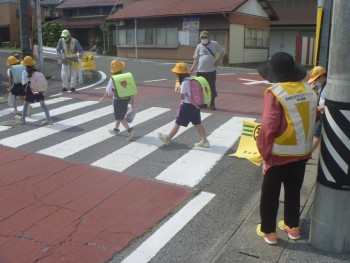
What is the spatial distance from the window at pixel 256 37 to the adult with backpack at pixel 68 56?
1798 centimetres

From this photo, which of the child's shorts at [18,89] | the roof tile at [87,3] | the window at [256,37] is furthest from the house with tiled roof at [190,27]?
the child's shorts at [18,89]

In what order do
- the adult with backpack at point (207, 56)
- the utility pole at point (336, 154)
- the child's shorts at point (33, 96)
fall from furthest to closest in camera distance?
the adult with backpack at point (207, 56) → the child's shorts at point (33, 96) → the utility pole at point (336, 154)

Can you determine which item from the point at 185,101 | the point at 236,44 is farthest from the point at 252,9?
the point at 185,101

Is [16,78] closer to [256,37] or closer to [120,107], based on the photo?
[120,107]

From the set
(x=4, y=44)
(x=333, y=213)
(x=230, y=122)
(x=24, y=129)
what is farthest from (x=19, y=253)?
(x=4, y=44)

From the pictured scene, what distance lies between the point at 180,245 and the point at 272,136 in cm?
134

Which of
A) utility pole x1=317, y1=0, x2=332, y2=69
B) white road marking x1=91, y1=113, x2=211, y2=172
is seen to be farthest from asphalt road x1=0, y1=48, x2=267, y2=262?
utility pole x1=317, y1=0, x2=332, y2=69

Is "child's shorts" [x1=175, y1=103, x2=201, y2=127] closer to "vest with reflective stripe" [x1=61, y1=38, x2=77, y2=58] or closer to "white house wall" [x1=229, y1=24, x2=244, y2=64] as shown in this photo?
"vest with reflective stripe" [x1=61, y1=38, x2=77, y2=58]

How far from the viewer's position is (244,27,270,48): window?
1109 inches

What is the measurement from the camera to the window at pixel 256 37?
28.2 meters

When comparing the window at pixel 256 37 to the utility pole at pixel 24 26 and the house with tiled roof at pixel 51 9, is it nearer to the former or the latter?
the utility pole at pixel 24 26

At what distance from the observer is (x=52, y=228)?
4.08 meters

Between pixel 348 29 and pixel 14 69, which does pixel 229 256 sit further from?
pixel 14 69

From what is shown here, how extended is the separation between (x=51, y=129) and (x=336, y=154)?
5956 millimetres
